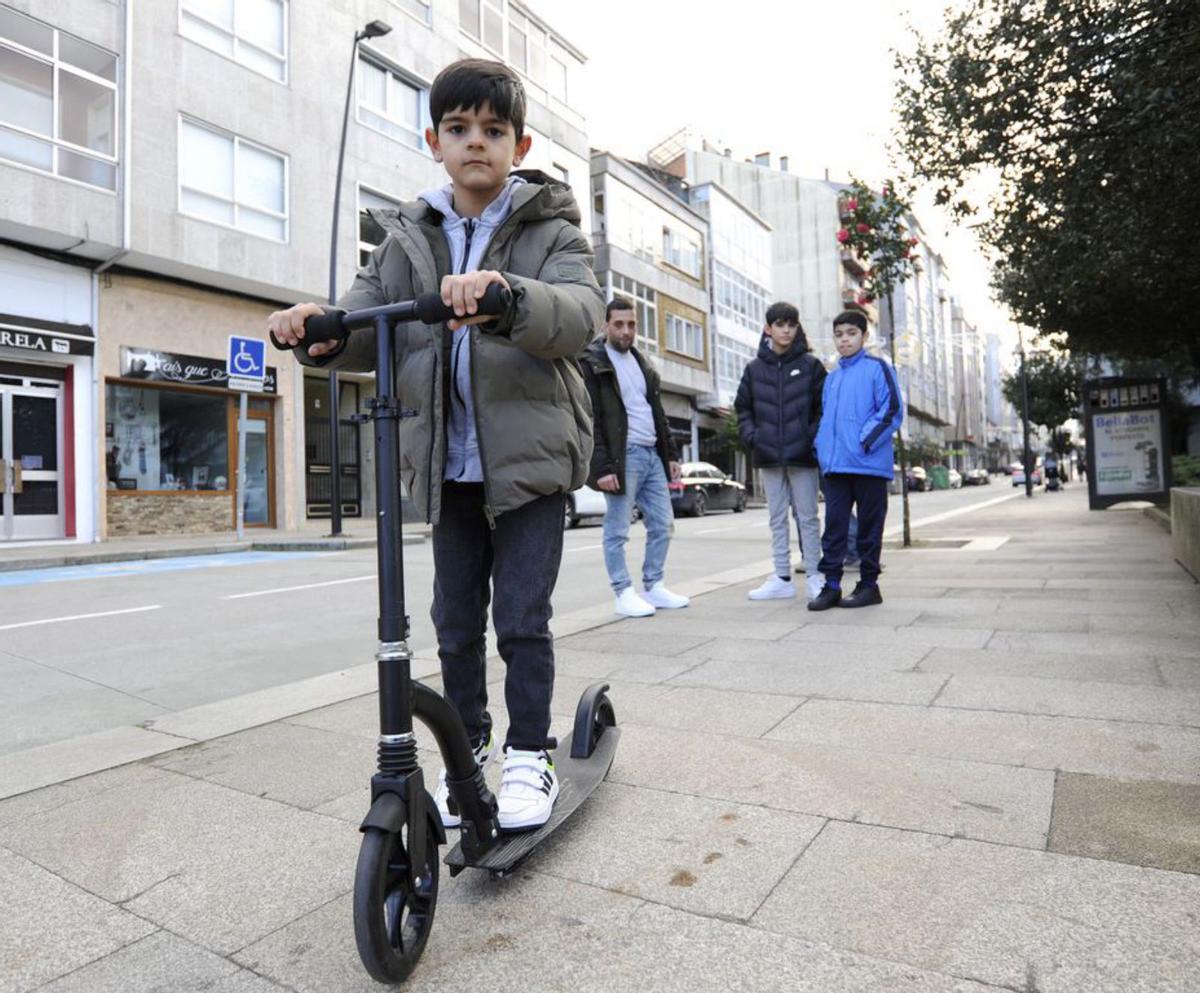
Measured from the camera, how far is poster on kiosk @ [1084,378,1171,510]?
52.9 ft

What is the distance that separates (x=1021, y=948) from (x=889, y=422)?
14.9 feet

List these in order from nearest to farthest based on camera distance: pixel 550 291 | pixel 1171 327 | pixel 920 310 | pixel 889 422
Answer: pixel 550 291
pixel 889 422
pixel 1171 327
pixel 920 310

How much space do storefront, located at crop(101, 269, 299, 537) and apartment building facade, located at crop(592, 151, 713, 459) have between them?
13050 millimetres

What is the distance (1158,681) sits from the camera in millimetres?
3477

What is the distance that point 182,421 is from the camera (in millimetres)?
17109

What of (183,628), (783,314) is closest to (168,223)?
(183,628)

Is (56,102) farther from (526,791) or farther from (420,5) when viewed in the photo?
(526,791)

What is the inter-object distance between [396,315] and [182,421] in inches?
678

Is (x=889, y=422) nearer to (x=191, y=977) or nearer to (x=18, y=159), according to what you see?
(x=191, y=977)

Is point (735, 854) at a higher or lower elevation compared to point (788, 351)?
lower

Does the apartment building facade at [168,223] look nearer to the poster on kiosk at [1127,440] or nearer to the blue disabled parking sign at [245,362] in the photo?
the blue disabled parking sign at [245,362]

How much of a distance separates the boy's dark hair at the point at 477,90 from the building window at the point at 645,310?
94.4 feet

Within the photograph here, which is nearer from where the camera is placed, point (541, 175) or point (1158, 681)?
point (541, 175)

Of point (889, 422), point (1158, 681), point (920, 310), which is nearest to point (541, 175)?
point (1158, 681)
